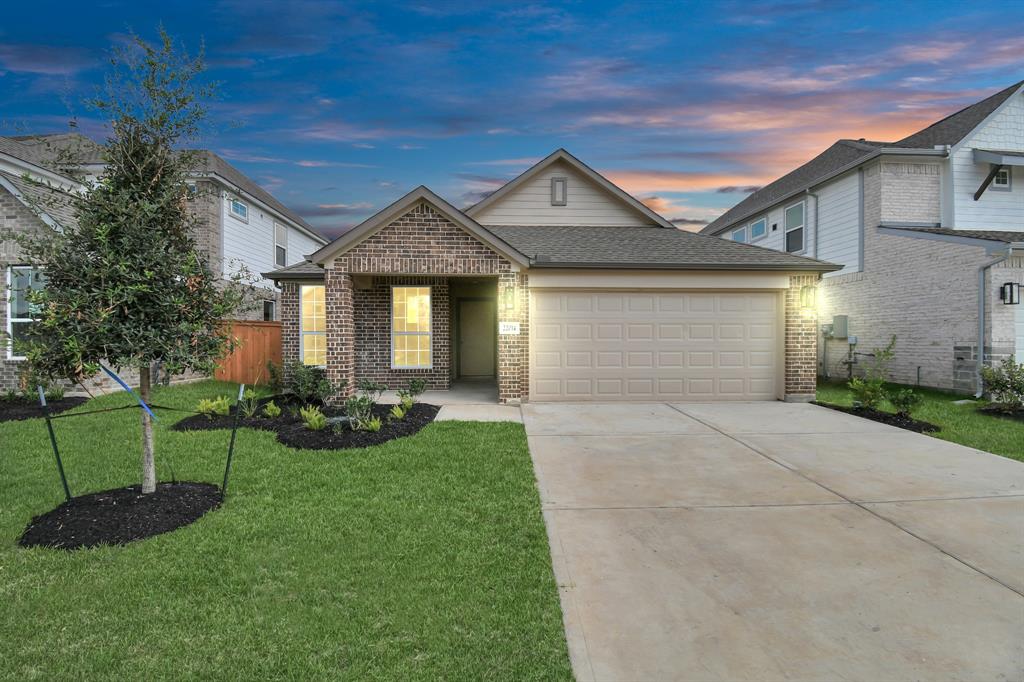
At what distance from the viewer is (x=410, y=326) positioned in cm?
1324

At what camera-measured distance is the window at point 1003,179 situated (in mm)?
14539

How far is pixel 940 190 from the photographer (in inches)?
587

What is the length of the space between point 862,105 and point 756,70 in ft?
12.8

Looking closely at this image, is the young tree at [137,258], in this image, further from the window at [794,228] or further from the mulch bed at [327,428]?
the window at [794,228]

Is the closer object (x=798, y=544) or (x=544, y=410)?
(x=798, y=544)

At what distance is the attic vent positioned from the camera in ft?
49.2

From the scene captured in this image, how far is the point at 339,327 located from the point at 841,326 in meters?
15.4

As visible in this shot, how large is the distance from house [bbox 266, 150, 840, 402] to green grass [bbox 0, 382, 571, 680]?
5.49 meters

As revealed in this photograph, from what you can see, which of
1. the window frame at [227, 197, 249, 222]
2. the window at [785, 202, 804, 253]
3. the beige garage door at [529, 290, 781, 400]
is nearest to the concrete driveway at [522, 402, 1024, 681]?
the beige garage door at [529, 290, 781, 400]

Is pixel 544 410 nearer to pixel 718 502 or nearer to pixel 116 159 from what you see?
pixel 718 502

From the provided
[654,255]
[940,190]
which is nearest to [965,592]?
[654,255]

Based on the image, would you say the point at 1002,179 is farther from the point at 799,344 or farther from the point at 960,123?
the point at 799,344

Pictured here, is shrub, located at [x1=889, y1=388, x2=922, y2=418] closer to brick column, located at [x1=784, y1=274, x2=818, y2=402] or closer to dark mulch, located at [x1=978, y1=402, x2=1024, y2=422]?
brick column, located at [x1=784, y1=274, x2=818, y2=402]

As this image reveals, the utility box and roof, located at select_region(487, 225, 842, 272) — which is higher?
roof, located at select_region(487, 225, 842, 272)
